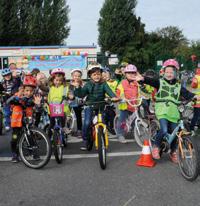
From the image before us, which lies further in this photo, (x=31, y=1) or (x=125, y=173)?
(x=31, y=1)

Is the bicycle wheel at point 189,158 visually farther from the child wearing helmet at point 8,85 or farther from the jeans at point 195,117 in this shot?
the child wearing helmet at point 8,85

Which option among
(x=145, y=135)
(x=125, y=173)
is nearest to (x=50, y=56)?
(x=145, y=135)

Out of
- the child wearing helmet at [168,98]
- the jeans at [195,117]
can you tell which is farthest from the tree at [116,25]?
the child wearing helmet at [168,98]

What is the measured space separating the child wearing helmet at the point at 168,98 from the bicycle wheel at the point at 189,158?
0.54 meters

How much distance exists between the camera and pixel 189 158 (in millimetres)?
5500

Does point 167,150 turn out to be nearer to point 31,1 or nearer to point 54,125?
point 54,125

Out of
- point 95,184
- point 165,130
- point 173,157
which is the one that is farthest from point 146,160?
point 95,184

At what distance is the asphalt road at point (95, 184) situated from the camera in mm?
4758

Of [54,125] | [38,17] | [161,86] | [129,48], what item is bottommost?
[54,125]

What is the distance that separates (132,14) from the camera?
197 feet

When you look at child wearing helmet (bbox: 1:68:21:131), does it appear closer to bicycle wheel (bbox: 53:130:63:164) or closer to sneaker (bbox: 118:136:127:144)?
sneaker (bbox: 118:136:127:144)

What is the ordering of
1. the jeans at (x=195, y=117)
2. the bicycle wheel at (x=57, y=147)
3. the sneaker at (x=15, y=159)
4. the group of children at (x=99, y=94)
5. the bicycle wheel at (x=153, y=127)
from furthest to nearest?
the jeans at (x=195, y=117)
the bicycle wheel at (x=153, y=127)
the sneaker at (x=15, y=159)
the bicycle wheel at (x=57, y=147)
the group of children at (x=99, y=94)

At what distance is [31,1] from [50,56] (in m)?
23.9

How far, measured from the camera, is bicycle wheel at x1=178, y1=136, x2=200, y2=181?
5.23 metres
